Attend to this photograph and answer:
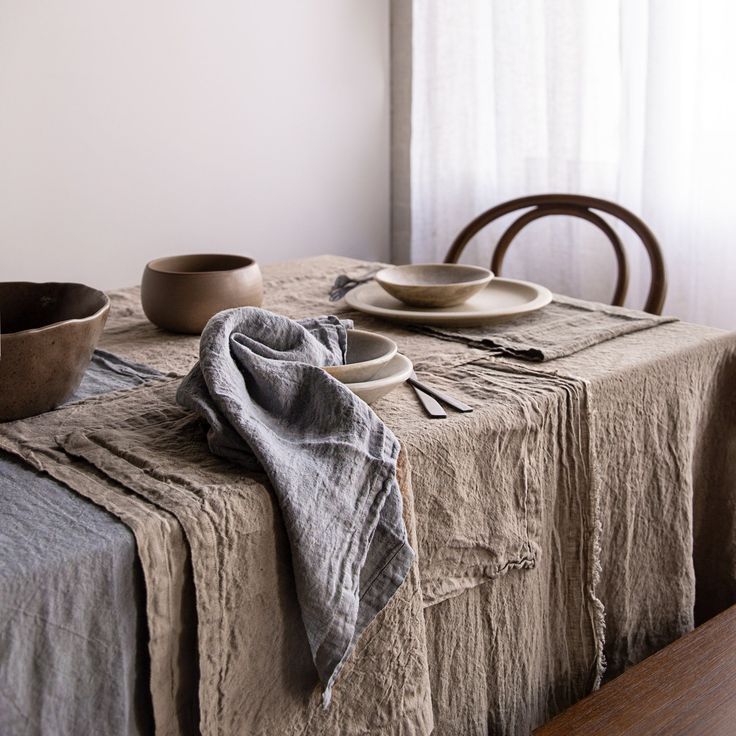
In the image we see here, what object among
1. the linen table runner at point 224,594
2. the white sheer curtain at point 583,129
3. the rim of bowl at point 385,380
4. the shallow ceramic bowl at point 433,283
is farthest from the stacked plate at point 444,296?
the white sheer curtain at point 583,129

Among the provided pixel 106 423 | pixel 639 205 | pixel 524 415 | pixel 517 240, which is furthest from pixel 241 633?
pixel 517 240

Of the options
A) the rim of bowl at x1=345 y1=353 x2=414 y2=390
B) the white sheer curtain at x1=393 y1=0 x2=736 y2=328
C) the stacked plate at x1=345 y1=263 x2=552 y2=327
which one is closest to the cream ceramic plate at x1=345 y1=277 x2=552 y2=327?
the stacked plate at x1=345 y1=263 x2=552 y2=327

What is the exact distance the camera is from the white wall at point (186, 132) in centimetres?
239

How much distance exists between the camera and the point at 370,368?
95 cm

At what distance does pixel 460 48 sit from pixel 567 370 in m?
1.93

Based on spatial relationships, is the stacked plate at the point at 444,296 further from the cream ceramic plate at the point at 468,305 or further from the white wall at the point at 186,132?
the white wall at the point at 186,132

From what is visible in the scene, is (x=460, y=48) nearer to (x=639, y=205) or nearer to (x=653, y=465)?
(x=639, y=205)

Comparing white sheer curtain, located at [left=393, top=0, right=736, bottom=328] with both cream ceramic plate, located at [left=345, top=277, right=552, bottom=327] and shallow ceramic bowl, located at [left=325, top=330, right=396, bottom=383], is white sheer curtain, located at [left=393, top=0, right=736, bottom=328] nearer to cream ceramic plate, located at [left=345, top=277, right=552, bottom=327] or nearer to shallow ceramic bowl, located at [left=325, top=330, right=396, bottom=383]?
cream ceramic plate, located at [left=345, top=277, right=552, bottom=327]

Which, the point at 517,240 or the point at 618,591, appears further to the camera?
the point at 517,240

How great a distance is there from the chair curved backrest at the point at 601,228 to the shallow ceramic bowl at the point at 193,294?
0.71 metres

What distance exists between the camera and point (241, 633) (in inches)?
29.3

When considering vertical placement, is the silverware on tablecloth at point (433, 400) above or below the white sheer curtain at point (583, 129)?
below

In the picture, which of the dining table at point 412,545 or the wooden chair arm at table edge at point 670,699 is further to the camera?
the wooden chair arm at table edge at point 670,699

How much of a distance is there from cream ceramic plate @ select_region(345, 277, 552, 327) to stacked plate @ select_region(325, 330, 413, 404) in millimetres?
227
